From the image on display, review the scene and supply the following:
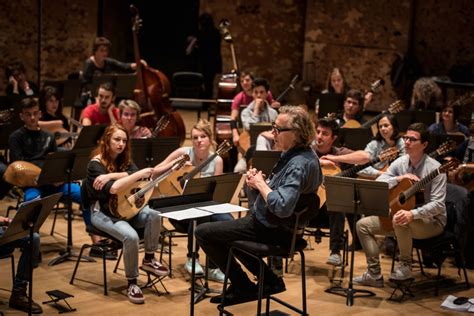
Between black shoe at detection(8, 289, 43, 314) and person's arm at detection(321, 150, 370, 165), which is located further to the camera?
person's arm at detection(321, 150, 370, 165)

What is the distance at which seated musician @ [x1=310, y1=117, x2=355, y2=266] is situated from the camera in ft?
24.1

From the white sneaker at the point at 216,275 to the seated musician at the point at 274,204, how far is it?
0.99 meters

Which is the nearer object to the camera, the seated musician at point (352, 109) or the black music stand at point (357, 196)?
the black music stand at point (357, 196)

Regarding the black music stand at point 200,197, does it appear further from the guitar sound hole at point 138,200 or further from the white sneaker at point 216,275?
the guitar sound hole at point 138,200

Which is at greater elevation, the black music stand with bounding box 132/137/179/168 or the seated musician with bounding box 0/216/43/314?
the black music stand with bounding box 132/137/179/168

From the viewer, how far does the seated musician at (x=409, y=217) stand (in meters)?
6.69

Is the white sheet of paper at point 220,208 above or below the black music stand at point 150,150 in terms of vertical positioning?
below

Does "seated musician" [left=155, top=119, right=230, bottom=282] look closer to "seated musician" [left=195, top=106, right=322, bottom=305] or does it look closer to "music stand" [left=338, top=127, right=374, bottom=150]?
"seated musician" [left=195, top=106, right=322, bottom=305]

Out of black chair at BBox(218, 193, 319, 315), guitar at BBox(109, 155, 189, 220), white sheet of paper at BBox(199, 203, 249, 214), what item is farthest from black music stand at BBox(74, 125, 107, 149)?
black chair at BBox(218, 193, 319, 315)

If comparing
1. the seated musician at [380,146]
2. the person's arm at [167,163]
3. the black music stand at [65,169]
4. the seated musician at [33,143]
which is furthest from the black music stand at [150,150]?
the seated musician at [380,146]

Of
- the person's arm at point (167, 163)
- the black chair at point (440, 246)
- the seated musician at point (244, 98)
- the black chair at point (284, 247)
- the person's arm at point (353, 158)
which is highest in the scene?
the seated musician at point (244, 98)

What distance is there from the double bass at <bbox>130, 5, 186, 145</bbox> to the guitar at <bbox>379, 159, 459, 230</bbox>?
153 inches

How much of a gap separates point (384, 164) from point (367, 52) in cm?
834

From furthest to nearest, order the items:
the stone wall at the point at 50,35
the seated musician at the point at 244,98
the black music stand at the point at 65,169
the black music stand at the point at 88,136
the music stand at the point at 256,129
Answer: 1. the stone wall at the point at 50,35
2. the seated musician at the point at 244,98
3. the music stand at the point at 256,129
4. the black music stand at the point at 88,136
5. the black music stand at the point at 65,169
